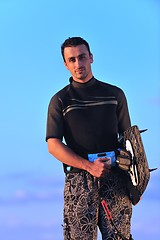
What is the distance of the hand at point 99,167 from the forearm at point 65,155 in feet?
0.18

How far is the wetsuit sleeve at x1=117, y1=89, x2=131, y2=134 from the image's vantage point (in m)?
10.2

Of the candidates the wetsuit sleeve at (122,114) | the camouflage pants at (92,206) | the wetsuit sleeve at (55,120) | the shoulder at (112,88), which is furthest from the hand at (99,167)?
the shoulder at (112,88)

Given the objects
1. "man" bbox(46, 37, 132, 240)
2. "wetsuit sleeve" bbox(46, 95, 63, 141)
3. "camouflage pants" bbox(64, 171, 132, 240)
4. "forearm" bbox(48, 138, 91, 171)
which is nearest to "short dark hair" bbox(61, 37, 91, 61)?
"man" bbox(46, 37, 132, 240)

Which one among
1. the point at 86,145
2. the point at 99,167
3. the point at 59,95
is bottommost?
the point at 99,167

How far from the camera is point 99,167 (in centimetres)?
959

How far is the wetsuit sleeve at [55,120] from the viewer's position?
9.98 m

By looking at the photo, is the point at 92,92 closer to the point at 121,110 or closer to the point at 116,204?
the point at 121,110

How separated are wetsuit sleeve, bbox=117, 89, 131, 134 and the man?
11mm

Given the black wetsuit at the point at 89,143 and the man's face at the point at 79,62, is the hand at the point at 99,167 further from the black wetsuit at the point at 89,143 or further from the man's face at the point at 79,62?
the man's face at the point at 79,62

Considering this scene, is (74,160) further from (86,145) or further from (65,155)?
(86,145)

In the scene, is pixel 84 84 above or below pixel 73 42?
below

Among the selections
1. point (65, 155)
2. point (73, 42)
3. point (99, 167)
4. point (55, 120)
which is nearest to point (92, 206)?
point (99, 167)

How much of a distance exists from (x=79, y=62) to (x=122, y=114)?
2.56 ft

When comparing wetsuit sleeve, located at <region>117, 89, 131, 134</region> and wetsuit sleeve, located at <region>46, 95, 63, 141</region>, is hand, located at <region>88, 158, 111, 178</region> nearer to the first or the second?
wetsuit sleeve, located at <region>46, 95, 63, 141</region>
